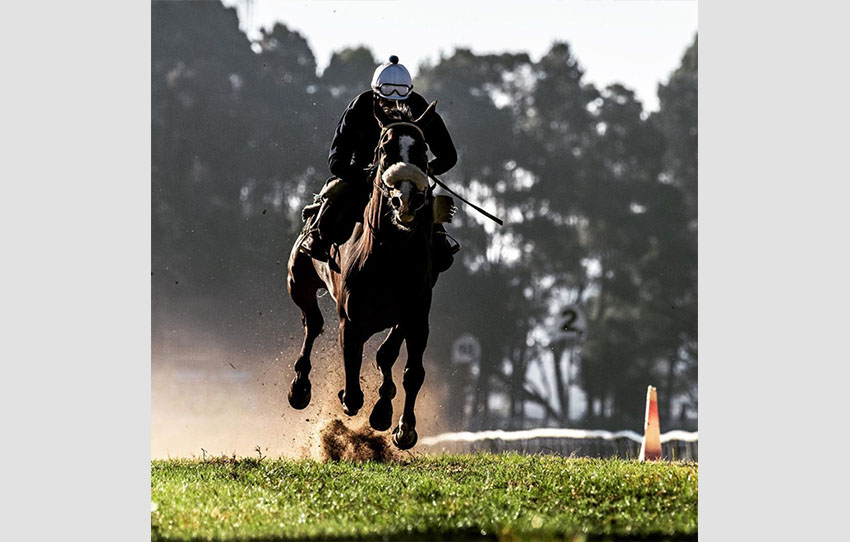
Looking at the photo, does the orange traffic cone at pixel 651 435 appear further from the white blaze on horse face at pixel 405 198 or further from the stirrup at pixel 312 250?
the white blaze on horse face at pixel 405 198

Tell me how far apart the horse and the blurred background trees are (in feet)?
23.9

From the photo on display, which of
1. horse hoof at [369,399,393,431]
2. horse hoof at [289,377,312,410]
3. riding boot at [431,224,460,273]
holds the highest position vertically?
riding boot at [431,224,460,273]

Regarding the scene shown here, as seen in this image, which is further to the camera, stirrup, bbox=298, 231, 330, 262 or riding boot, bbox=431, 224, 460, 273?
stirrup, bbox=298, 231, 330, 262

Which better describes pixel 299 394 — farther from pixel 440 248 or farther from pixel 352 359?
pixel 440 248

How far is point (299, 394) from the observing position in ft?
38.1

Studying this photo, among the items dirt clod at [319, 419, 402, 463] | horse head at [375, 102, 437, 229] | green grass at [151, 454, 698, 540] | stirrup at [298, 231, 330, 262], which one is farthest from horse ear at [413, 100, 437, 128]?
dirt clod at [319, 419, 402, 463]

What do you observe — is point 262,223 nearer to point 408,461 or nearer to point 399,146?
point 408,461

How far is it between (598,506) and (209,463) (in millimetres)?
4775

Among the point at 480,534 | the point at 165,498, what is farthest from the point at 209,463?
the point at 480,534

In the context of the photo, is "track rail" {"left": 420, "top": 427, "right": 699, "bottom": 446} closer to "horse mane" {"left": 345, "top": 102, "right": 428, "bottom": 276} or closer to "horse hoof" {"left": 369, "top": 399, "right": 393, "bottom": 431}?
"horse hoof" {"left": 369, "top": 399, "right": 393, "bottom": 431}

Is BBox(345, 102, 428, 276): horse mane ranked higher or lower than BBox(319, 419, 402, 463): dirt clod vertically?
higher

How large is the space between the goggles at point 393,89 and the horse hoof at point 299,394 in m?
3.64

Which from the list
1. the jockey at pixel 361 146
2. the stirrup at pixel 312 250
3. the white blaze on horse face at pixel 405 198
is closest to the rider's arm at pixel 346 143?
the jockey at pixel 361 146

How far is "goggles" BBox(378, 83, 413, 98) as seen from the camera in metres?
9.52
